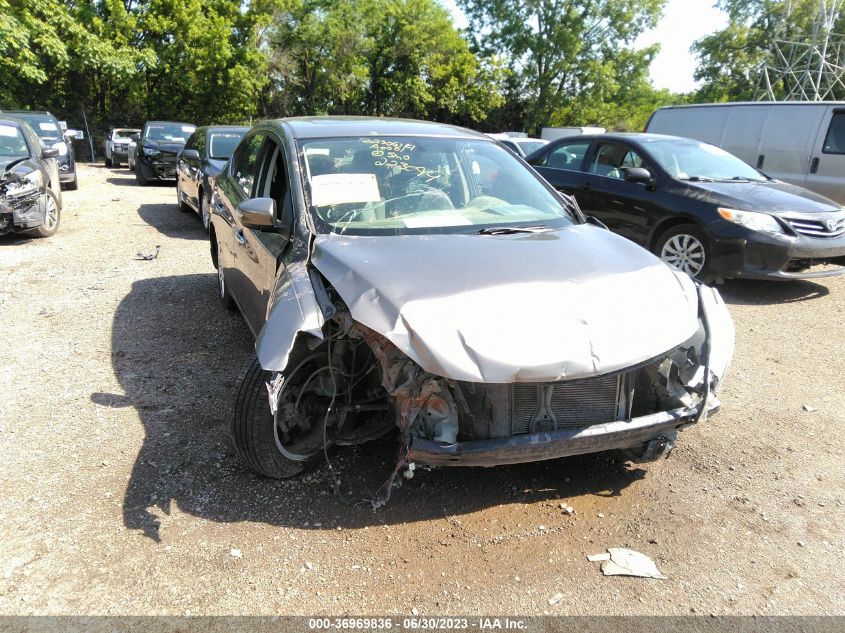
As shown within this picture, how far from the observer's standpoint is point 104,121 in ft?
86.5

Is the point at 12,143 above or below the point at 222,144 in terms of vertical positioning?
Result: above

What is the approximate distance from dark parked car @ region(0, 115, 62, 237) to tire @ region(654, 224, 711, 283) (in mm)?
8092

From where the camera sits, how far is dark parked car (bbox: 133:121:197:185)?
1491 cm

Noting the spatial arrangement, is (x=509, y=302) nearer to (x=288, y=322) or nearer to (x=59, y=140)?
(x=288, y=322)

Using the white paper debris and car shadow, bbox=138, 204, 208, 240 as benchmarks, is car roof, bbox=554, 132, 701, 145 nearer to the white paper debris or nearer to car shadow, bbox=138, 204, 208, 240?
car shadow, bbox=138, 204, 208, 240

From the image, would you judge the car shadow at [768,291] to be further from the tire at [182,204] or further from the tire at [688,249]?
the tire at [182,204]

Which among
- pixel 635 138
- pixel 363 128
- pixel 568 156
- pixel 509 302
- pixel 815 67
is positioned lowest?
pixel 815 67

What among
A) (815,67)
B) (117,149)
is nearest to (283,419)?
(117,149)

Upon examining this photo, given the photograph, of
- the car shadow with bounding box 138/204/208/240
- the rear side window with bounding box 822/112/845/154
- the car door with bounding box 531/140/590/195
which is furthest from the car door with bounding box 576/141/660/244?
the car shadow with bounding box 138/204/208/240

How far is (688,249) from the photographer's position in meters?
6.75

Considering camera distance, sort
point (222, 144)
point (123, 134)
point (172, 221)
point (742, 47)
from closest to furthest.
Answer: point (222, 144) < point (172, 221) < point (123, 134) < point (742, 47)

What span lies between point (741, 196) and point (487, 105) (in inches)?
1108

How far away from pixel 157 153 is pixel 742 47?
33944 millimetres

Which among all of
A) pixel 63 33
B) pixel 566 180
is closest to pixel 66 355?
pixel 566 180
